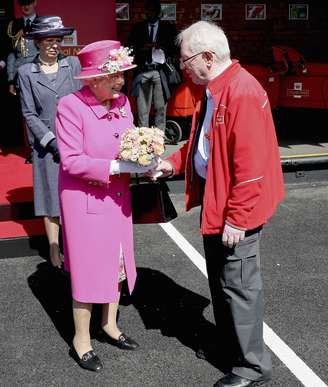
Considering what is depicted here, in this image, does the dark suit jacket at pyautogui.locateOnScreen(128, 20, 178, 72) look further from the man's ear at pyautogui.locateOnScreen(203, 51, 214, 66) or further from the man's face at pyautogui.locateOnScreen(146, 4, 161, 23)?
the man's ear at pyautogui.locateOnScreen(203, 51, 214, 66)

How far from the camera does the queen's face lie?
324cm

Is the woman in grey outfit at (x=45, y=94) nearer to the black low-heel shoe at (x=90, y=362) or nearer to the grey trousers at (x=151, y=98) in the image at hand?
the black low-heel shoe at (x=90, y=362)

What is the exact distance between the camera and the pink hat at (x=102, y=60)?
3189 millimetres

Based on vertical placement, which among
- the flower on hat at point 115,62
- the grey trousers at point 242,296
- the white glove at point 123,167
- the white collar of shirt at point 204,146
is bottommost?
the grey trousers at point 242,296

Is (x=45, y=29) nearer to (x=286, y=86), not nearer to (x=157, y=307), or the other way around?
(x=157, y=307)

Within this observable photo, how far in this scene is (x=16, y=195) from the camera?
607cm

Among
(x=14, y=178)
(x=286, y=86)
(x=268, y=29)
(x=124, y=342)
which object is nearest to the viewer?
(x=124, y=342)

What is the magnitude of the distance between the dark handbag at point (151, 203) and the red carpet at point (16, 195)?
201cm

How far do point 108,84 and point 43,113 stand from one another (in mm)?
1577

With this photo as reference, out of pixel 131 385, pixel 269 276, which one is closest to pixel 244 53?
pixel 269 276

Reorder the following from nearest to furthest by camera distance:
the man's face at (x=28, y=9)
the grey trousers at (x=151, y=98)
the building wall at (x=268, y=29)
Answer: the man's face at (x=28, y=9) < the grey trousers at (x=151, y=98) < the building wall at (x=268, y=29)

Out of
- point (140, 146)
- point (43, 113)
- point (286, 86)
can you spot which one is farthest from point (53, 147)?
point (286, 86)

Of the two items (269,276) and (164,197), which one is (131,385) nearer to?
(164,197)

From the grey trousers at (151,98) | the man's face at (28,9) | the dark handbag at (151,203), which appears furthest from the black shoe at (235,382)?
the grey trousers at (151,98)
